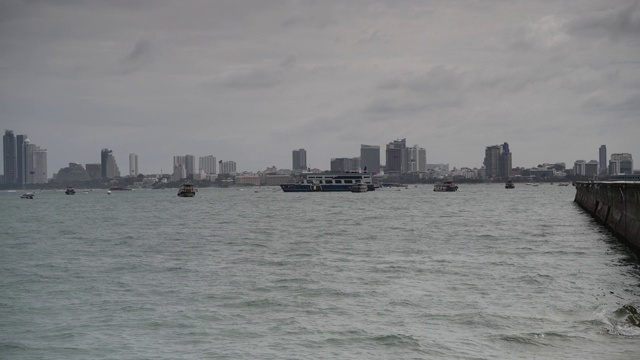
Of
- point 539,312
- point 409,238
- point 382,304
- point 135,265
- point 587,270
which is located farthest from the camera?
point 409,238

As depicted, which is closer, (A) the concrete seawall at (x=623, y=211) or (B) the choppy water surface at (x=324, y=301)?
(B) the choppy water surface at (x=324, y=301)

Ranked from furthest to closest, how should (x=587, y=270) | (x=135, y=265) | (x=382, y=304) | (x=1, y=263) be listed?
(x=1, y=263) < (x=135, y=265) < (x=587, y=270) < (x=382, y=304)

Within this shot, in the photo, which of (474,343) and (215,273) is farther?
(215,273)

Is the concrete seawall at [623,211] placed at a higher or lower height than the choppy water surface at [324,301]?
higher

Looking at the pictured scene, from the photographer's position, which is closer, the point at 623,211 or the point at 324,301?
the point at 324,301

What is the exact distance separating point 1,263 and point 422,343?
100ft

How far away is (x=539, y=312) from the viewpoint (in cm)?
2177

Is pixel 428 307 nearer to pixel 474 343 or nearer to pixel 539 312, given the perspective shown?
pixel 539 312

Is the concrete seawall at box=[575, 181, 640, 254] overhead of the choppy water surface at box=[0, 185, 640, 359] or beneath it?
overhead

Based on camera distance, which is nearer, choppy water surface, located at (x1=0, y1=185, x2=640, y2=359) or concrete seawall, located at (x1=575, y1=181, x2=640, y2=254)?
choppy water surface, located at (x1=0, y1=185, x2=640, y2=359)

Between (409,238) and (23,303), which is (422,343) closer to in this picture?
(23,303)

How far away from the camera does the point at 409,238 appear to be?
171 ft

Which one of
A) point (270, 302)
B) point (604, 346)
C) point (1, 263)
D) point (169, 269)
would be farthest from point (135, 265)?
point (604, 346)

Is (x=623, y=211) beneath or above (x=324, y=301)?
above
